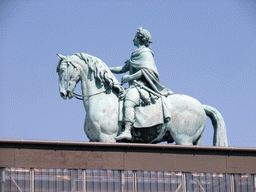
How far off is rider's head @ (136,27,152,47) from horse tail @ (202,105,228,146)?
9.56 ft

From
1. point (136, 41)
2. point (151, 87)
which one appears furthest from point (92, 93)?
point (136, 41)

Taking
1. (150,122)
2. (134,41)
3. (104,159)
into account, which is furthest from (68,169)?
(134,41)

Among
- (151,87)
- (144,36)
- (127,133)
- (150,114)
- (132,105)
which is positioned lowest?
(127,133)

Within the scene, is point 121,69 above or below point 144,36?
below

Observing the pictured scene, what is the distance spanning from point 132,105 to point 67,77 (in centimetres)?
227

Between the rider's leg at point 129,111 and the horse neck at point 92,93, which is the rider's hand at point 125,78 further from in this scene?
the horse neck at point 92,93

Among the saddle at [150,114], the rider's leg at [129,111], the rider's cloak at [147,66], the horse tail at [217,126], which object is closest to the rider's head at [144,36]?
the rider's cloak at [147,66]

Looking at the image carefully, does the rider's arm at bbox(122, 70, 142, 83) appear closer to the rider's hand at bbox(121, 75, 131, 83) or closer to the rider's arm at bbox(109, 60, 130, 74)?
the rider's hand at bbox(121, 75, 131, 83)

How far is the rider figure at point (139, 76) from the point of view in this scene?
33.4 meters

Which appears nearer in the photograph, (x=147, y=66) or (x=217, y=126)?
(x=147, y=66)

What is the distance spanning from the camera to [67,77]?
33656 mm

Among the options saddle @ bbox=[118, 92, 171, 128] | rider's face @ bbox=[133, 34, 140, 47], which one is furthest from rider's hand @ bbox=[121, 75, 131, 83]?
rider's face @ bbox=[133, 34, 140, 47]

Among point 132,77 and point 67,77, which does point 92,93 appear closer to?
point 67,77

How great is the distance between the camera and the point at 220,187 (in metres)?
32.8
